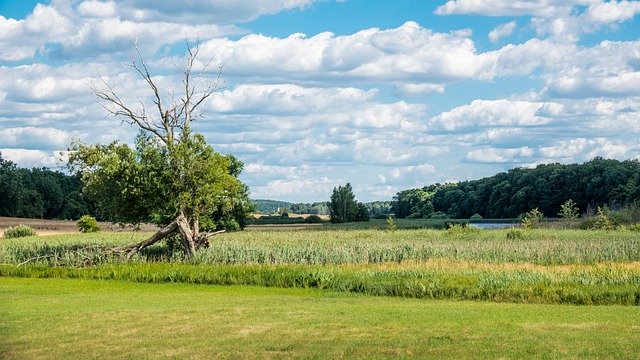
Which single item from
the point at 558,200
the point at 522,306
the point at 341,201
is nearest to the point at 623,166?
the point at 558,200

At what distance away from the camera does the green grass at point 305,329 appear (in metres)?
16.8

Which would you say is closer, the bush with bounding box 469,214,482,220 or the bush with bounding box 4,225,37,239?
the bush with bounding box 4,225,37,239

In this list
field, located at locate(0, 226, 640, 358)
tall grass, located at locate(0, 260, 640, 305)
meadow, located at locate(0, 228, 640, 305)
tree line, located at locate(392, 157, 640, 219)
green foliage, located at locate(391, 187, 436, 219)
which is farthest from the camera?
green foliage, located at locate(391, 187, 436, 219)

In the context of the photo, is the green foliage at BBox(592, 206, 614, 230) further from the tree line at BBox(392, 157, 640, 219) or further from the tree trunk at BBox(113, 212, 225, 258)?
the tree trunk at BBox(113, 212, 225, 258)

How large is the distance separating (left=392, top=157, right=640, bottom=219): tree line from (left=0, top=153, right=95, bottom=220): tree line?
62633mm

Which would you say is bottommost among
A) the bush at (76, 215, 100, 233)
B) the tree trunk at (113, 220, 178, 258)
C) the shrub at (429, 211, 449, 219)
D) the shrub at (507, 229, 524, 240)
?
the shrub at (507, 229, 524, 240)

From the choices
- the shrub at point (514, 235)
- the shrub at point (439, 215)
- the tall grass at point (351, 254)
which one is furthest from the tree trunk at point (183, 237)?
the shrub at point (439, 215)

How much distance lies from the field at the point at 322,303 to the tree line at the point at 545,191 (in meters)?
75.4

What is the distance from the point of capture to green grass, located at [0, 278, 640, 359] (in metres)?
16.8

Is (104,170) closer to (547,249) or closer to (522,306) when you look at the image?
(547,249)

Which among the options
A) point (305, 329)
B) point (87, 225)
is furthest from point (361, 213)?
point (305, 329)

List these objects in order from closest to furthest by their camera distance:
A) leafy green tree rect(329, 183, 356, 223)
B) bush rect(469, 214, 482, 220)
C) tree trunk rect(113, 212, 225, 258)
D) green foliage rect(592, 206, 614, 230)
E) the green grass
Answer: the green grass
tree trunk rect(113, 212, 225, 258)
green foliage rect(592, 206, 614, 230)
leafy green tree rect(329, 183, 356, 223)
bush rect(469, 214, 482, 220)

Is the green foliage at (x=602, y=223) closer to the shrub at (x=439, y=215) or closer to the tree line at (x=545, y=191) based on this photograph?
the tree line at (x=545, y=191)

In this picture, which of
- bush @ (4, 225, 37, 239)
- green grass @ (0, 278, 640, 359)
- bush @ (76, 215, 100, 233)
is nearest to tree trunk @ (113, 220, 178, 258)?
green grass @ (0, 278, 640, 359)
